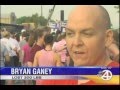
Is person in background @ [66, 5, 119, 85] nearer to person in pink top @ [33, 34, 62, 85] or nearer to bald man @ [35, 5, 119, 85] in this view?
bald man @ [35, 5, 119, 85]

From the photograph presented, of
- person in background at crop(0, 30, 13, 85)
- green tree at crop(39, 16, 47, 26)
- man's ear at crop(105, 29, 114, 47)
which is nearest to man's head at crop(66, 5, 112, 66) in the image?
man's ear at crop(105, 29, 114, 47)

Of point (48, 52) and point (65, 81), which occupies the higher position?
point (48, 52)

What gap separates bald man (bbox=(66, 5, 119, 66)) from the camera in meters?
8.45

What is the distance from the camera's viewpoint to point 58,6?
336 inches

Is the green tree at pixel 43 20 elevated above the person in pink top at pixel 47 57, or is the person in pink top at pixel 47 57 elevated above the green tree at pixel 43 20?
the green tree at pixel 43 20

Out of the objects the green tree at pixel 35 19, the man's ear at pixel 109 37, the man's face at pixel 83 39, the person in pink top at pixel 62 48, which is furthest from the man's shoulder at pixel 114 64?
the green tree at pixel 35 19

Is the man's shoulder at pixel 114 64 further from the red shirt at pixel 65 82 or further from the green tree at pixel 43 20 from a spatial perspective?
the green tree at pixel 43 20
